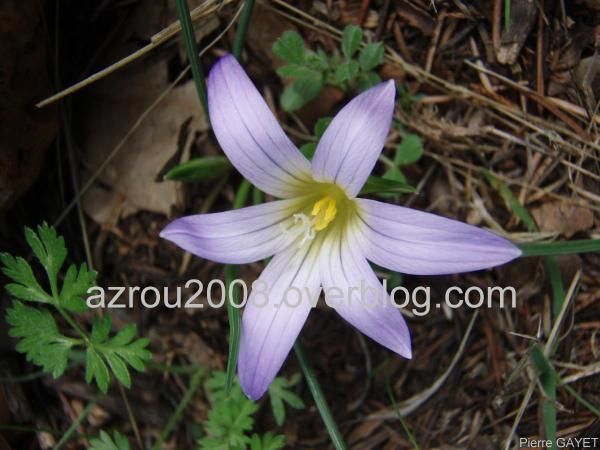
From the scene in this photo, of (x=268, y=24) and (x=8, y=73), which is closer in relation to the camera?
(x=8, y=73)

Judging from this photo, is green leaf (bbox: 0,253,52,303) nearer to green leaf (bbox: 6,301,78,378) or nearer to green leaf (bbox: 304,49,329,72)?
green leaf (bbox: 6,301,78,378)

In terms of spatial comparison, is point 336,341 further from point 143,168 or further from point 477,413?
point 143,168

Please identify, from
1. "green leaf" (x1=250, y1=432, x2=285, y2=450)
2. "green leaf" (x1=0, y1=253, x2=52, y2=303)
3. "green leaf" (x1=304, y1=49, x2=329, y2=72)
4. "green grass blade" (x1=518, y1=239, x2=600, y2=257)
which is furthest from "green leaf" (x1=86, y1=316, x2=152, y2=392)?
"green grass blade" (x1=518, y1=239, x2=600, y2=257)

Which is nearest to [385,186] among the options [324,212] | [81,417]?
[324,212]

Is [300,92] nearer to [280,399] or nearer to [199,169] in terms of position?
[199,169]

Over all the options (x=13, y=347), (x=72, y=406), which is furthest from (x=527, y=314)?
(x=13, y=347)

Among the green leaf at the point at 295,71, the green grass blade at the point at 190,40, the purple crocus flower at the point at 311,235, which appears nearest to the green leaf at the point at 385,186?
the purple crocus flower at the point at 311,235
